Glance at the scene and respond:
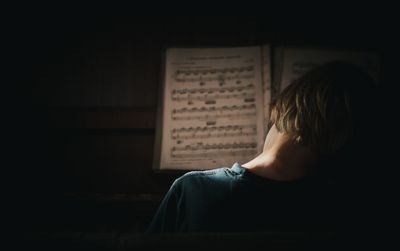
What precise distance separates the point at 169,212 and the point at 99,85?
1.38 meters

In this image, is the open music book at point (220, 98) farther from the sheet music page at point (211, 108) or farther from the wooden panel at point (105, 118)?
the wooden panel at point (105, 118)

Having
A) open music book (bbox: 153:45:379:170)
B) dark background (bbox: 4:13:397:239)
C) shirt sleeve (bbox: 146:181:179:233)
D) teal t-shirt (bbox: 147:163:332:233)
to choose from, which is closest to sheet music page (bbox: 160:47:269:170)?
open music book (bbox: 153:45:379:170)

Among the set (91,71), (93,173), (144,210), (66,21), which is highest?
(66,21)

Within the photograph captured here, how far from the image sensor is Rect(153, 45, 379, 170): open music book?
2428 millimetres

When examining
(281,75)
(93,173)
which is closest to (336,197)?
(281,75)

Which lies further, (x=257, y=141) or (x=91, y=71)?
(x=91, y=71)

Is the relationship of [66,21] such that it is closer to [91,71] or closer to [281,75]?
[91,71]

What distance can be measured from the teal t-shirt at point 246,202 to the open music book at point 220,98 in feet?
2.98

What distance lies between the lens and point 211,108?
2.49m

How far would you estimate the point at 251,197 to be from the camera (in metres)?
1.44

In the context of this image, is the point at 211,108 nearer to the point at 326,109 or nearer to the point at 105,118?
the point at 105,118

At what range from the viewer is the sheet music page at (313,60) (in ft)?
8.30

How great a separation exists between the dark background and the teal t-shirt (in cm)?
106

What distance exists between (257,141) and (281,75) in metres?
0.51
